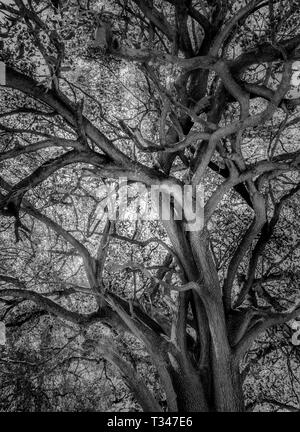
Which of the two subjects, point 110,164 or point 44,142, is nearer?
point 44,142

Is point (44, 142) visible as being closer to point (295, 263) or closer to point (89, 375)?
point (295, 263)

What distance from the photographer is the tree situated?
6.41m

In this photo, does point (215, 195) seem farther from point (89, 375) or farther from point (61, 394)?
point (89, 375)

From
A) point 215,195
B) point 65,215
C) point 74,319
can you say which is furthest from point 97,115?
point 74,319

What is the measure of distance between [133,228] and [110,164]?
3380 mm

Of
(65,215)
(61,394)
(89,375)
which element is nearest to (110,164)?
(65,215)

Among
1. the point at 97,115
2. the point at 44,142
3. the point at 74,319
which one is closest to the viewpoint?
the point at 44,142

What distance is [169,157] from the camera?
809cm

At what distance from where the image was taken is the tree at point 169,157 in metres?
6.41

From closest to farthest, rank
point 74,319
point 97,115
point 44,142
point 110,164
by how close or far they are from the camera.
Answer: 1. point 44,142
2. point 110,164
3. point 74,319
4. point 97,115

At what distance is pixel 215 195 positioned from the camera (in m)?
7.44
